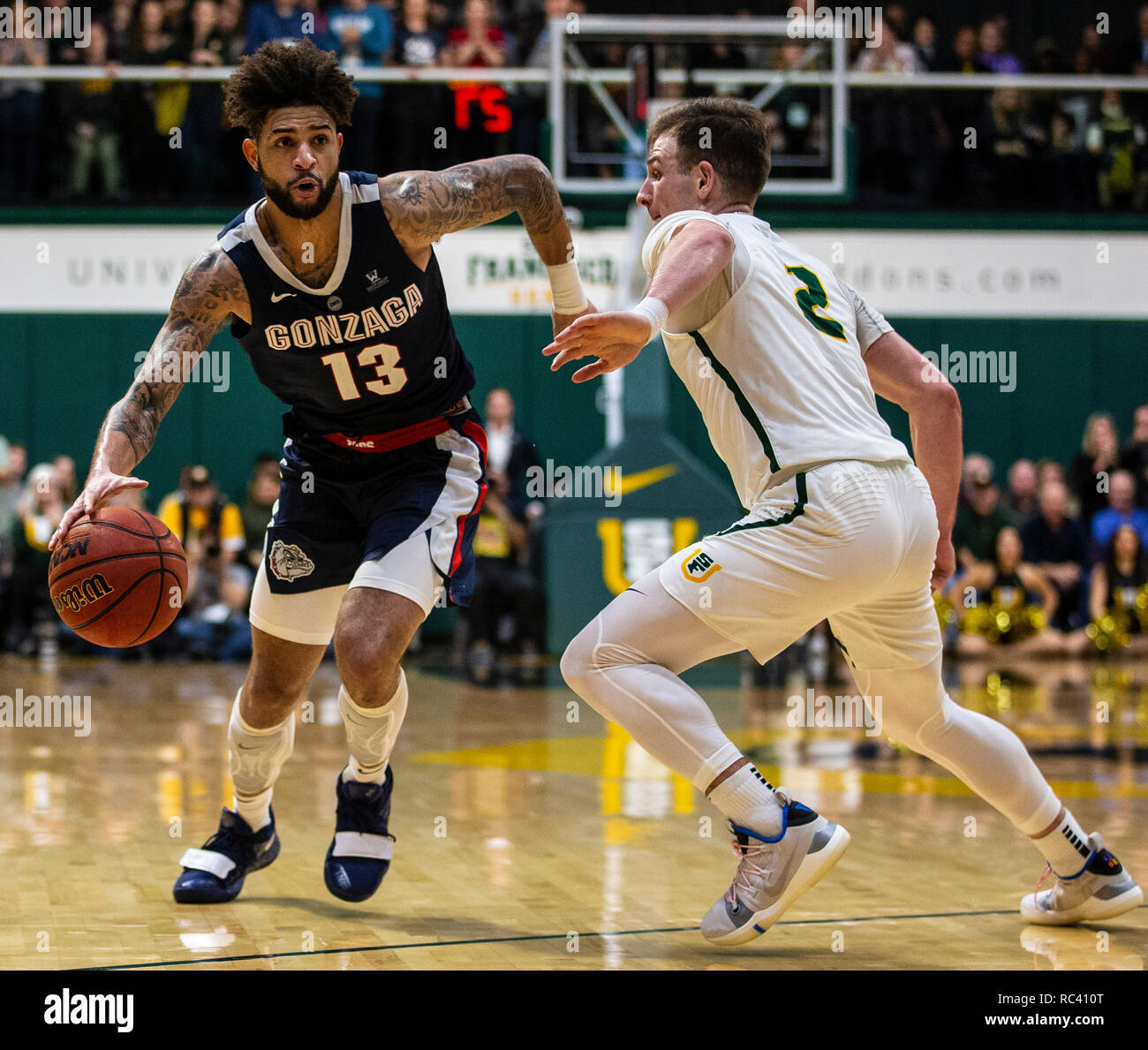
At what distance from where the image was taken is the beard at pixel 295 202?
397 cm

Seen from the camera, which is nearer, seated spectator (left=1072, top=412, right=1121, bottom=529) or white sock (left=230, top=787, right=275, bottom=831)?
white sock (left=230, top=787, right=275, bottom=831)

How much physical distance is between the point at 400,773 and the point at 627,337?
3.70m

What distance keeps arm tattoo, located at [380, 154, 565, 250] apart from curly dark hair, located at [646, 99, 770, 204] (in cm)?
57

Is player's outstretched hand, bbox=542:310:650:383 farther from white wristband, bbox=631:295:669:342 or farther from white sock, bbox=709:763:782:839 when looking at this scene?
white sock, bbox=709:763:782:839

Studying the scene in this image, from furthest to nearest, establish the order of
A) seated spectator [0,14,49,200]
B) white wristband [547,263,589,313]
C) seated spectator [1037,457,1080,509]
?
seated spectator [0,14,49,200] → seated spectator [1037,457,1080,509] → white wristband [547,263,589,313]

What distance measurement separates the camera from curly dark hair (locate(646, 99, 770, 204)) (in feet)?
12.3

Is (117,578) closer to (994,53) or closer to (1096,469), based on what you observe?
(1096,469)

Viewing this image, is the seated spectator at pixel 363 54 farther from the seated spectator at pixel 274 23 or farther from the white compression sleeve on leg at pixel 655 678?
the white compression sleeve on leg at pixel 655 678

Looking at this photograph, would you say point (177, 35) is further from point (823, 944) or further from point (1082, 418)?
point (823, 944)

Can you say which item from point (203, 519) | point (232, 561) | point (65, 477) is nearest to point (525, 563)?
point (232, 561)

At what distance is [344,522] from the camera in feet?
14.4

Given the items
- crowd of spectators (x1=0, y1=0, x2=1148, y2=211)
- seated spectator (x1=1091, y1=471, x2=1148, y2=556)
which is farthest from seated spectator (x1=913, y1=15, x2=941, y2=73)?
seated spectator (x1=1091, y1=471, x2=1148, y2=556)

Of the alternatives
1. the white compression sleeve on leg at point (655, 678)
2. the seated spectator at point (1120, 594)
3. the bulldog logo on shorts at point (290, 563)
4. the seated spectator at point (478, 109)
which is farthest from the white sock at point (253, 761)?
the seated spectator at point (478, 109)

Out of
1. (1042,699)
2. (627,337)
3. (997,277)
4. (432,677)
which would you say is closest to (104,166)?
Answer: (432,677)
